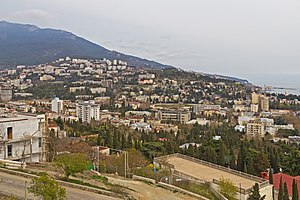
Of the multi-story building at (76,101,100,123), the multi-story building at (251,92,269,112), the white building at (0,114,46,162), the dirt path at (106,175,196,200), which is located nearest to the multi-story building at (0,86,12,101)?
the multi-story building at (76,101,100,123)

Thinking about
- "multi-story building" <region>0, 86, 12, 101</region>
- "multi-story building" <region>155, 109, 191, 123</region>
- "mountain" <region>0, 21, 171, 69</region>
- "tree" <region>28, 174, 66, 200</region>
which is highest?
"mountain" <region>0, 21, 171, 69</region>

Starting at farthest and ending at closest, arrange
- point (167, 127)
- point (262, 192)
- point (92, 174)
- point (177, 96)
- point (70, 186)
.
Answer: point (177, 96)
point (167, 127)
point (262, 192)
point (92, 174)
point (70, 186)

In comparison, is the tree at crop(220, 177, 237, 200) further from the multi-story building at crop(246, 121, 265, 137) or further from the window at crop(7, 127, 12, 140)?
the multi-story building at crop(246, 121, 265, 137)

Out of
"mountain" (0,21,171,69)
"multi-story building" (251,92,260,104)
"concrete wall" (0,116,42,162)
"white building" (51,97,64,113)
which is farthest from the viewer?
"mountain" (0,21,171,69)

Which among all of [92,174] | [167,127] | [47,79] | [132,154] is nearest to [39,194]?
[92,174]

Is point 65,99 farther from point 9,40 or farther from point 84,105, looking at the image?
point 9,40

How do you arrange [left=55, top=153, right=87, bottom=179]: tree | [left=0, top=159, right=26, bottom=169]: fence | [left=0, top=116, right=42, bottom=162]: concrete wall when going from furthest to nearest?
[left=0, top=116, right=42, bottom=162]: concrete wall, [left=0, top=159, right=26, bottom=169]: fence, [left=55, top=153, right=87, bottom=179]: tree
